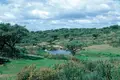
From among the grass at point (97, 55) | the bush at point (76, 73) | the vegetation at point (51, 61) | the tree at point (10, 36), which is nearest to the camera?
the bush at point (76, 73)

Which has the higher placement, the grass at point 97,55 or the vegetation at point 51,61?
the vegetation at point 51,61

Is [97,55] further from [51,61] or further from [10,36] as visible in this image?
[10,36]

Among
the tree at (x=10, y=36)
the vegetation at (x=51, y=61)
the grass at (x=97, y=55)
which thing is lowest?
the grass at (x=97, y=55)

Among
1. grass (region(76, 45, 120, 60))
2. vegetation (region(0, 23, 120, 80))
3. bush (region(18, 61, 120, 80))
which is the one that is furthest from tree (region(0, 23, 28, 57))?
bush (region(18, 61, 120, 80))

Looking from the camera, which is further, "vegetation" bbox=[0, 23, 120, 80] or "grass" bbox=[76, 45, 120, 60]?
"grass" bbox=[76, 45, 120, 60]

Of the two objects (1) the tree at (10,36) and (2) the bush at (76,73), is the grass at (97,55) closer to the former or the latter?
(1) the tree at (10,36)

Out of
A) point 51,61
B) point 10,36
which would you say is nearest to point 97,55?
point 51,61

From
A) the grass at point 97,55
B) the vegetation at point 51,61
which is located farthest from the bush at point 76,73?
the grass at point 97,55

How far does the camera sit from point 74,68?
1073 inches

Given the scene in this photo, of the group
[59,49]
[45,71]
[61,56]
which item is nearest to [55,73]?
[45,71]

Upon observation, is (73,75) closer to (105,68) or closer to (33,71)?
(105,68)

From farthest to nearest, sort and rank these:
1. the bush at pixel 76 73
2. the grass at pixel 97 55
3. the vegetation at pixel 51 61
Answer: the grass at pixel 97 55 < the vegetation at pixel 51 61 < the bush at pixel 76 73

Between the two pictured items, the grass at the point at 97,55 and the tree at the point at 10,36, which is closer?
the grass at the point at 97,55

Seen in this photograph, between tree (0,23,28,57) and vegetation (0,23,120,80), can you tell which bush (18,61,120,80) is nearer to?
vegetation (0,23,120,80)
